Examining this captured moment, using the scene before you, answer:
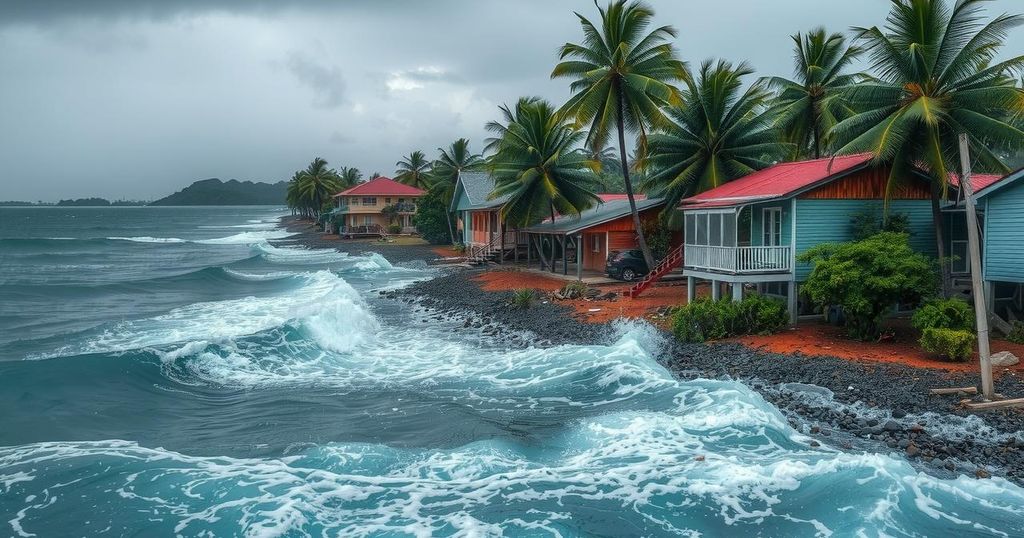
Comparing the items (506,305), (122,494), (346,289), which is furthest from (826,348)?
(346,289)

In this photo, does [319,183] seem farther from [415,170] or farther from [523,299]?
[523,299]

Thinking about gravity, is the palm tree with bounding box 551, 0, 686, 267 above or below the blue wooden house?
above

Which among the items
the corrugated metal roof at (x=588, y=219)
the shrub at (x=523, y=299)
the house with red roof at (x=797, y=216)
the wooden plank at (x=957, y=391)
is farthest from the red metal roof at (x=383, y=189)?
the wooden plank at (x=957, y=391)

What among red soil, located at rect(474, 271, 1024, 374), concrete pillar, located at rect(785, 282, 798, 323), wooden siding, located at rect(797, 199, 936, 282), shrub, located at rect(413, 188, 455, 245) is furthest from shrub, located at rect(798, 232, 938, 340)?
shrub, located at rect(413, 188, 455, 245)

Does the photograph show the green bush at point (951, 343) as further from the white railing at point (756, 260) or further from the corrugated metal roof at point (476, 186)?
the corrugated metal roof at point (476, 186)

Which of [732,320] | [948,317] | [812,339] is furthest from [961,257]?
[732,320]

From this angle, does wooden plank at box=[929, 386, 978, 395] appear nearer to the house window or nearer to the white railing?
the white railing

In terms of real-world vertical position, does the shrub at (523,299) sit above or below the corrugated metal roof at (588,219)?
below
